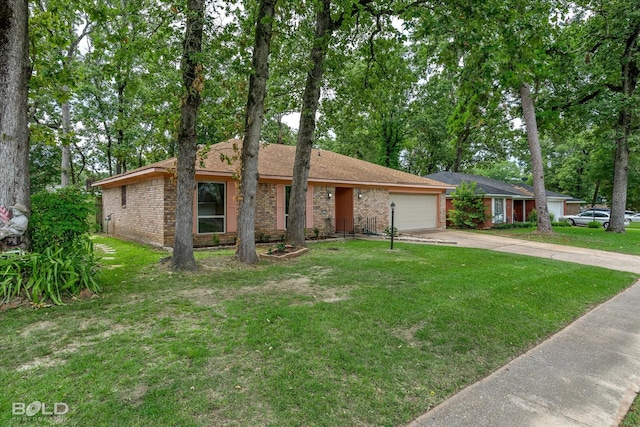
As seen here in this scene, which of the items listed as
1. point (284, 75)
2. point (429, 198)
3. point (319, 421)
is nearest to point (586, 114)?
point (429, 198)

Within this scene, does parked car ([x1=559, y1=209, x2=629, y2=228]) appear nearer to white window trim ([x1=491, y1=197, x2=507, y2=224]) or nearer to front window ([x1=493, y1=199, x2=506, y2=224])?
white window trim ([x1=491, y1=197, x2=507, y2=224])

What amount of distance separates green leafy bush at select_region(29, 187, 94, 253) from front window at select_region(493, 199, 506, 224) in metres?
21.3

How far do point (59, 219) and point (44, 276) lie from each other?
3.14 feet

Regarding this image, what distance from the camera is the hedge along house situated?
1037 cm

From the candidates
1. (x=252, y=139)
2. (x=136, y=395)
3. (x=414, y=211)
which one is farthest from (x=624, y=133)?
(x=136, y=395)

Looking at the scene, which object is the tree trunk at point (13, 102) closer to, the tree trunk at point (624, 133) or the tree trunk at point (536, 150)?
the tree trunk at point (536, 150)

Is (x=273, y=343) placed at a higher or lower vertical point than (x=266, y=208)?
lower

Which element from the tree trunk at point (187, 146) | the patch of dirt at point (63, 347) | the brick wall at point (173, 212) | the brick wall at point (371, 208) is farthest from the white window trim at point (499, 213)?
the patch of dirt at point (63, 347)

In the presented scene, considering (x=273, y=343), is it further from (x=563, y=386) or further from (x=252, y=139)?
(x=252, y=139)

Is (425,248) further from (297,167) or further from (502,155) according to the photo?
(502,155)

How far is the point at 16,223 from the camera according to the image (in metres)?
4.65

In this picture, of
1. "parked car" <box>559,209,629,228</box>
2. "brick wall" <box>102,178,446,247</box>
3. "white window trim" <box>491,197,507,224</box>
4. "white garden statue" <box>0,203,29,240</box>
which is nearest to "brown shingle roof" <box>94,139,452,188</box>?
"brick wall" <box>102,178,446,247</box>

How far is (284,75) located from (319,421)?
34.2ft

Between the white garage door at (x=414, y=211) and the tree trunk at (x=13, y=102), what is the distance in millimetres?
13431
